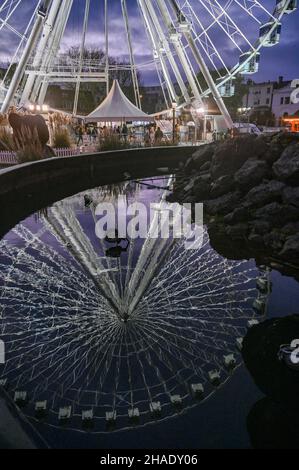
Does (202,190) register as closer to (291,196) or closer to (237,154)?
(237,154)

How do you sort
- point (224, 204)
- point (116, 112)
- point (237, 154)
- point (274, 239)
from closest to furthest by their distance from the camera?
point (274, 239)
point (224, 204)
point (237, 154)
point (116, 112)

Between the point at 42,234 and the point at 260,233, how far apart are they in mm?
5323

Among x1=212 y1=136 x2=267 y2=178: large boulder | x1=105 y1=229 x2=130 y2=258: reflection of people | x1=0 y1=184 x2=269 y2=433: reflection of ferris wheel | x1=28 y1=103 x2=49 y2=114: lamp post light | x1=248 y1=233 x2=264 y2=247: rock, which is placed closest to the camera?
x1=0 y1=184 x2=269 y2=433: reflection of ferris wheel

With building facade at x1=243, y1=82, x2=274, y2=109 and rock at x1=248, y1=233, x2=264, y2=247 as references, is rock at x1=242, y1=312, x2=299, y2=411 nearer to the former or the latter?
rock at x1=248, y1=233, x2=264, y2=247

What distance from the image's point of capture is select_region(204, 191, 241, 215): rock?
10875mm

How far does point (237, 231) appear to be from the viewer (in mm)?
9250

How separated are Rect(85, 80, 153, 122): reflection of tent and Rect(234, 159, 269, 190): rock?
12.7 metres

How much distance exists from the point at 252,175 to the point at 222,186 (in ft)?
3.60

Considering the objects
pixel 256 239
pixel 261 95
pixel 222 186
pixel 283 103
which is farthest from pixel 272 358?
pixel 261 95

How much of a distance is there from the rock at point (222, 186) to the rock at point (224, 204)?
1.42ft

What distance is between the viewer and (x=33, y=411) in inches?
145

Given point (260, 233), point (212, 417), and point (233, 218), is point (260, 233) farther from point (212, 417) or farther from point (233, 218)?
point (212, 417)

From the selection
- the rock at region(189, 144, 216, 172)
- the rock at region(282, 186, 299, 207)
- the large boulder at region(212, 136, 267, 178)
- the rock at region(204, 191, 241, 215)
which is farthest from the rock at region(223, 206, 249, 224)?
the rock at region(189, 144, 216, 172)

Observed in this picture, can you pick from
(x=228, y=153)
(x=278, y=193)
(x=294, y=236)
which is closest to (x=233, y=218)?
(x=278, y=193)
